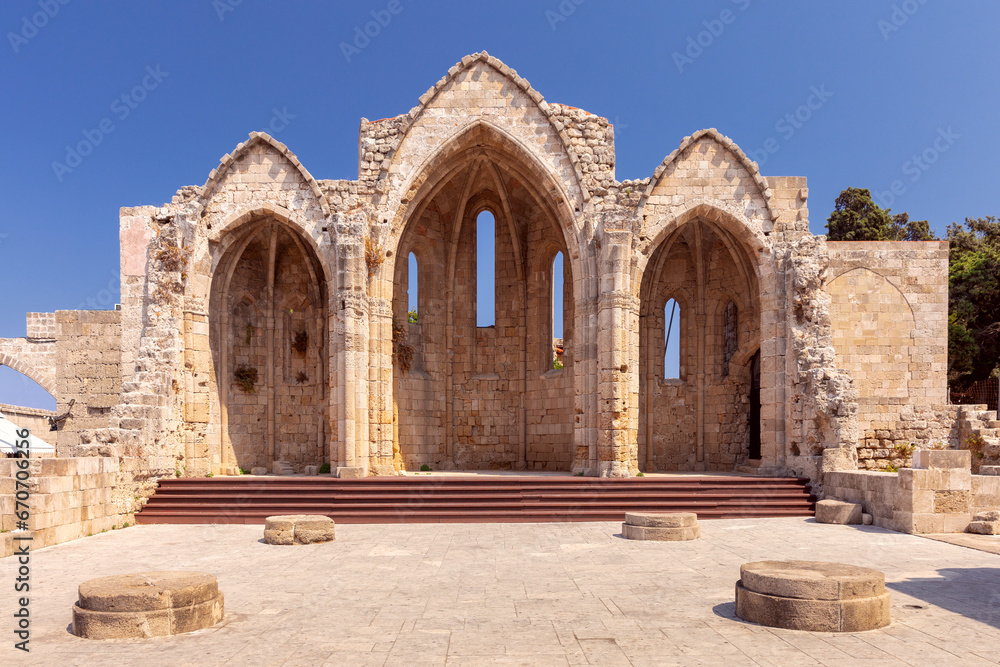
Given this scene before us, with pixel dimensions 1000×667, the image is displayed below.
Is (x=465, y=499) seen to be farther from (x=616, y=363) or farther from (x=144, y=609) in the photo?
(x=144, y=609)

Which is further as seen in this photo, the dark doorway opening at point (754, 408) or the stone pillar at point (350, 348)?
the dark doorway opening at point (754, 408)

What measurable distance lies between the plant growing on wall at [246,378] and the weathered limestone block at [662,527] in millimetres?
11027

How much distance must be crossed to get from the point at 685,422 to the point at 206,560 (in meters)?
13.0

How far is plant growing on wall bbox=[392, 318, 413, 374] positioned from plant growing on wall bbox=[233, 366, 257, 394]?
3794 mm

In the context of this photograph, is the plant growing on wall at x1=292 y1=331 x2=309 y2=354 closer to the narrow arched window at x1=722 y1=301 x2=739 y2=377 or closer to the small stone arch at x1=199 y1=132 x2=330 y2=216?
the small stone arch at x1=199 y1=132 x2=330 y2=216

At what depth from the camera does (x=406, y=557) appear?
8.80 m

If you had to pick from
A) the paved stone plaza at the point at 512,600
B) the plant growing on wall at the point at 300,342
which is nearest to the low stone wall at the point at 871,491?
the paved stone plaza at the point at 512,600

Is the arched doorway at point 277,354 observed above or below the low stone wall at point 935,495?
above

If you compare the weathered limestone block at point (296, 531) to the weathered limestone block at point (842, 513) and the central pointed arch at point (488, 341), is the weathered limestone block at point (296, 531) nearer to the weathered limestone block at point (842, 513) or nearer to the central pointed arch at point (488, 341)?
the central pointed arch at point (488, 341)

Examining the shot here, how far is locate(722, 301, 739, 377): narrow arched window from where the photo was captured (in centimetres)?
1864

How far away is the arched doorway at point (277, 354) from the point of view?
57.6 feet

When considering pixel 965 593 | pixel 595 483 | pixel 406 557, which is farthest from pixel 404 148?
pixel 965 593

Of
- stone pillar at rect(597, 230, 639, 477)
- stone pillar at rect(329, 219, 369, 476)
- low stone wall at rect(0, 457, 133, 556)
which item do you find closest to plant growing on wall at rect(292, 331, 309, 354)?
stone pillar at rect(329, 219, 369, 476)

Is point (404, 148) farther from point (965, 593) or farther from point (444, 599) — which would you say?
point (965, 593)
